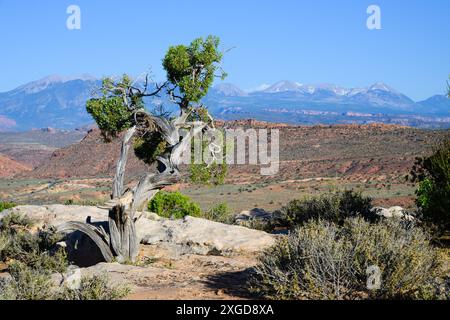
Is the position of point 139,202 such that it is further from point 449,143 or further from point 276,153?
point 276,153

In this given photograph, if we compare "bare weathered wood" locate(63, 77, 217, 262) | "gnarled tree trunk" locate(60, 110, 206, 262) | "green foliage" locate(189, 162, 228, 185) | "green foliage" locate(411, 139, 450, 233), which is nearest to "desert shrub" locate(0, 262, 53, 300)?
"bare weathered wood" locate(63, 77, 217, 262)

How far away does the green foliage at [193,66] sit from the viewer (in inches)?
532

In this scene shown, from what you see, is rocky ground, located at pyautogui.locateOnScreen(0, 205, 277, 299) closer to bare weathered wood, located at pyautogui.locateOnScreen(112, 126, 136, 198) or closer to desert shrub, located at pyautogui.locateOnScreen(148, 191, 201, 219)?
bare weathered wood, located at pyautogui.locateOnScreen(112, 126, 136, 198)

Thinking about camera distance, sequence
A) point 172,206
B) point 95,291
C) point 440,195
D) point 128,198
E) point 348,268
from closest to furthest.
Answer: point 95,291, point 348,268, point 128,198, point 440,195, point 172,206

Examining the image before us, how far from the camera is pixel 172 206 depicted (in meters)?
21.8

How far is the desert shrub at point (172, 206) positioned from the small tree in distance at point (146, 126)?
6.98m

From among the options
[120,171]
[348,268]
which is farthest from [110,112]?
[348,268]

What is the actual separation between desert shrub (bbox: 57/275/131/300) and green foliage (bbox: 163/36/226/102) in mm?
6453

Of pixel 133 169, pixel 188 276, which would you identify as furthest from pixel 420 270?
pixel 133 169

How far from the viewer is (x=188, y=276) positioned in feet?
33.4

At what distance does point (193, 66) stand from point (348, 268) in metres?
7.71

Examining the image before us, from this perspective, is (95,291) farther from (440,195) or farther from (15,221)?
(15,221)

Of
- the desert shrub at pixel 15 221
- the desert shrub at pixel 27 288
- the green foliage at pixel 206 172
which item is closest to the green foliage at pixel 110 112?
the green foliage at pixel 206 172

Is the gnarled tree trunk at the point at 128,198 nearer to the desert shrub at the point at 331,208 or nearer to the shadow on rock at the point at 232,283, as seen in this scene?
the shadow on rock at the point at 232,283
